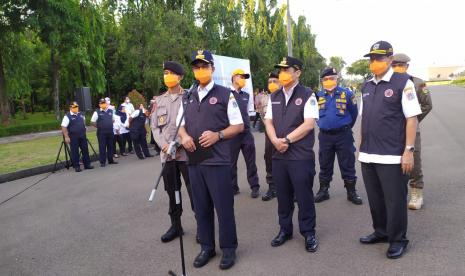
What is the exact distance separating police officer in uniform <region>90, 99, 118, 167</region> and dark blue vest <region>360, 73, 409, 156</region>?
8921 millimetres

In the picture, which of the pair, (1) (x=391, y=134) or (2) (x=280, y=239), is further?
(2) (x=280, y=239)

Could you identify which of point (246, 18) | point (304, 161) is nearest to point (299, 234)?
point (304, 161)

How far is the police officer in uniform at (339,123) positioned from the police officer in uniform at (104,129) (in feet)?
24.2

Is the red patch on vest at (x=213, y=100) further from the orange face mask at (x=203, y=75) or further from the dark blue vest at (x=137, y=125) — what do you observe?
the dark blue vest at (x=137, y=125)

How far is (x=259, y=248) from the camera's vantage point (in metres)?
4.21

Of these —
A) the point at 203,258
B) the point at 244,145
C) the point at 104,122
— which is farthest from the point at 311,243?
the point at 104,122

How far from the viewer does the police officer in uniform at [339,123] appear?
5570 mm

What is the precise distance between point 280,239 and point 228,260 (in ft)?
2.37

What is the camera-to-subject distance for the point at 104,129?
1130 cm

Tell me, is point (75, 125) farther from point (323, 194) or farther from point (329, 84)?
point (329, 84)

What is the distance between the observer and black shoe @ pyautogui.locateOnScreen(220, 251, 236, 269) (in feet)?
12.4

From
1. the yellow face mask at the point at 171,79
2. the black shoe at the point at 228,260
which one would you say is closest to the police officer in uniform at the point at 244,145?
the yellow face mask at the point at 171,79

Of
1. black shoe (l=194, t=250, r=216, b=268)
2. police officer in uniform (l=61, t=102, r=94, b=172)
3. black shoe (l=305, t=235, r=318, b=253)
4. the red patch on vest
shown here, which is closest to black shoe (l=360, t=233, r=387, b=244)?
black shoe (l=305, t=235, r=318, b=253)

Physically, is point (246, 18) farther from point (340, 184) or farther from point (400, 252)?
point (400, 252)
